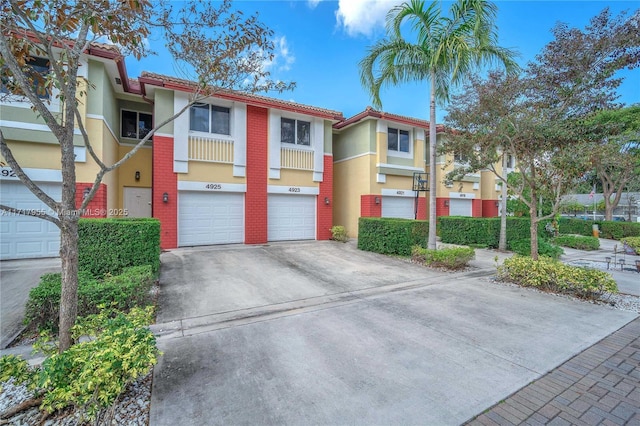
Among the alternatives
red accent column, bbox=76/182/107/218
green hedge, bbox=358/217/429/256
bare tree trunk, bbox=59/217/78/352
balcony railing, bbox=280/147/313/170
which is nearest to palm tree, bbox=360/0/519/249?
green hedge, bbox=358/217/429/256

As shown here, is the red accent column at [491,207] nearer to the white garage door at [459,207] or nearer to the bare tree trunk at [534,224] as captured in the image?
the white garage door at [459,207]

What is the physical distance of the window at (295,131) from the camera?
12695 mm

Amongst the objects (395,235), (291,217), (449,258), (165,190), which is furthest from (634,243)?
(165,190)

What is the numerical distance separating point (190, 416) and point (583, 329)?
5.48 meters

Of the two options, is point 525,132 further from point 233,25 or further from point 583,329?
point 233,25

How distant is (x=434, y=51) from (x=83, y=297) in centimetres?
1059

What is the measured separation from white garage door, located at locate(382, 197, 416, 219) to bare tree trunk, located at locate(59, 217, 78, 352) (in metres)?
13.0

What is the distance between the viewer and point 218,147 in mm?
11188

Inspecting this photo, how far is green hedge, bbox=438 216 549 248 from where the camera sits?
42.0ft

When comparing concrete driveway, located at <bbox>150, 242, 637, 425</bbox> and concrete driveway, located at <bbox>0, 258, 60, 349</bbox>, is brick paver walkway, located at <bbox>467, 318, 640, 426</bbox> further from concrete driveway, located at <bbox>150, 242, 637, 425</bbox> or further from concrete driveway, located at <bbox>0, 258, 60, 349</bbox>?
concrete driveway, located at <bbox>0, 258, 60, 349</bbox>

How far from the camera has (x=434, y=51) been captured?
8.92 m

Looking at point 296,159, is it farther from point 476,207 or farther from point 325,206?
point 476,207

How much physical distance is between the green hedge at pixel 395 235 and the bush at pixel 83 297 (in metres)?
7.92

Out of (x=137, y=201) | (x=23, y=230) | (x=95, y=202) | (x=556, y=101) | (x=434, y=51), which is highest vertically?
(x=434, y=51)
